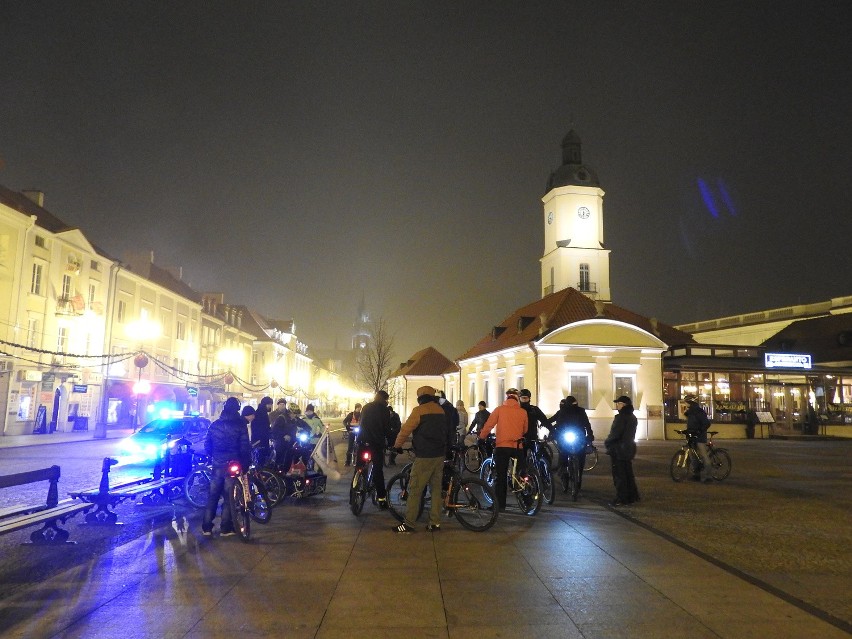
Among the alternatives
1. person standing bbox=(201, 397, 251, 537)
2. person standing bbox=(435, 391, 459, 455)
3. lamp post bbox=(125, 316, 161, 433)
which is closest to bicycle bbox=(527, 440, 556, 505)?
person standing bbox=(435, 391, 459, 455)

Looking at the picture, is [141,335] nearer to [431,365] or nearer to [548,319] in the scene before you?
[431,365]

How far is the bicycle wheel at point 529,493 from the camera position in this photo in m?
10.6

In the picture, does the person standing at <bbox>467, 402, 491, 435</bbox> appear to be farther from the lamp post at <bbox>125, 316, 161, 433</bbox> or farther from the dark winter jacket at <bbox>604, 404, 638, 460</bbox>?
the lamp post at <bbox>125, 316, 161, 433</bbox>

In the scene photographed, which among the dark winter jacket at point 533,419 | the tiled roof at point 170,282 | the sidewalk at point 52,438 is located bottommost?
the sidewalk at point 52,438

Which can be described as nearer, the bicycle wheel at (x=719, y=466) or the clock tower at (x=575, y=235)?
the bicycle wheel at (x=719, y=466)

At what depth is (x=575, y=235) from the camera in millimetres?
58062

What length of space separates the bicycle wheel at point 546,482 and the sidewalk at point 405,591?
275cm

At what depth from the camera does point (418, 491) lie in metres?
9.05

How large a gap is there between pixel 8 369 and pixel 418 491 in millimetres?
30658

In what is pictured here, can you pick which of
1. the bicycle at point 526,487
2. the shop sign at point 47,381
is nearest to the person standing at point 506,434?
the bicycle at point 526,487

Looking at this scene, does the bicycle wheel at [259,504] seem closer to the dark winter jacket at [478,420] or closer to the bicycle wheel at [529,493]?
the bicycle wheel at [529,493]

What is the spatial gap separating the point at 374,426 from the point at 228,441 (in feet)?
8.68

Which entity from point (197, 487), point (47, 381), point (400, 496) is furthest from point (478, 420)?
point (47, 381)

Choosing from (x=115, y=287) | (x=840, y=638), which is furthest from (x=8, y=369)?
(x=840, y=638)
